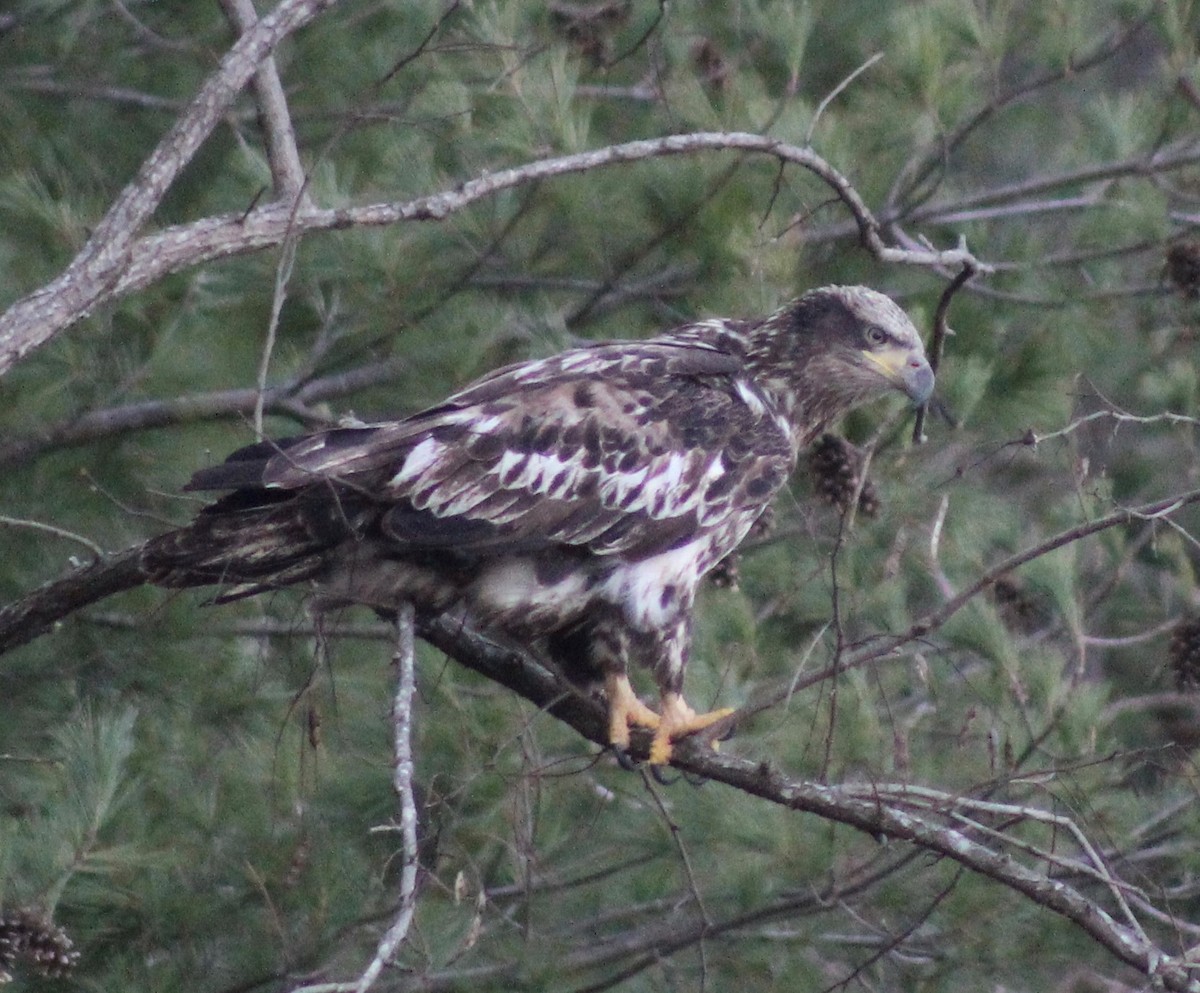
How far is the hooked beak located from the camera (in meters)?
4.73

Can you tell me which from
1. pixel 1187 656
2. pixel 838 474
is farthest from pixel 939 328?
pixel 1187 656

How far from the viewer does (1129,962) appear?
3.40 meters

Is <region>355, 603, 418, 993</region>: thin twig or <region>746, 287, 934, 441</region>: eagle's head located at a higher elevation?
<region>355, 603, 418, 993</region>: thin twig

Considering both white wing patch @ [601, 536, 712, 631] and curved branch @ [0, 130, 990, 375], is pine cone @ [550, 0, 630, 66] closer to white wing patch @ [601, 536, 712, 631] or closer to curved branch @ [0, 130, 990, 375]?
curved branch @ [0, 130, 990, 375]

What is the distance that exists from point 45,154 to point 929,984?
3.38 m

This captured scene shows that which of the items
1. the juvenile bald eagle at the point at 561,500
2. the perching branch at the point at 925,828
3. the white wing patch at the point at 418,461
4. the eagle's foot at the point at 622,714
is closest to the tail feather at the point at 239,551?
the juvenile bald eagle at the point at 561,500

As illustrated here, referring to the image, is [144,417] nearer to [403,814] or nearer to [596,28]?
A: [596,28]

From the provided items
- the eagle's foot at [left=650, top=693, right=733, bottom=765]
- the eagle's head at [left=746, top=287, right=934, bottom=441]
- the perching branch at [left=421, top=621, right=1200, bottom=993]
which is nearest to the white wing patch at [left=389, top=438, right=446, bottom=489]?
the perching branch at [left=421, top=621, right=1200, bottom=993]

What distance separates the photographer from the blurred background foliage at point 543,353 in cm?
457

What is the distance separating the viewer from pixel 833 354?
190 inches

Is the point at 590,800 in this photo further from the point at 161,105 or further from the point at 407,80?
the point at 161,105

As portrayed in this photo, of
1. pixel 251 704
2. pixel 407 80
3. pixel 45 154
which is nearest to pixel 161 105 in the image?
pixel 45 154

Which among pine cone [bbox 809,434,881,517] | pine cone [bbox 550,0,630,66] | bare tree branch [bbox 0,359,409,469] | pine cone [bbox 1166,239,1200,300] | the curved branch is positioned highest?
the curved branch

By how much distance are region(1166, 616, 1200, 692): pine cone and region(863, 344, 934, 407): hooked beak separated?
0.90 m
